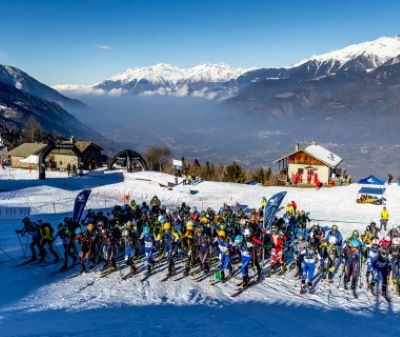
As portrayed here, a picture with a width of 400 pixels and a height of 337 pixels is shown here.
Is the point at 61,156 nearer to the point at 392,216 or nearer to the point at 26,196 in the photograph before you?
the point at 26,196

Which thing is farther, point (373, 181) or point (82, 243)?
point (373, 181)

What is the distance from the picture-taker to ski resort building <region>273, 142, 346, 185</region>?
176 ft

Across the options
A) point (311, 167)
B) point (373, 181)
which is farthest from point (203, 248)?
point (311, 167)

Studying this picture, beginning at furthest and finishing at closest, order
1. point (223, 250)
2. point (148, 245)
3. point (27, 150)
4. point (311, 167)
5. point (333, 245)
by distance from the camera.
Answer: point (27, 150)
point (311, 167)
point (333, 245)
point (148, 245)
point (223, 250)

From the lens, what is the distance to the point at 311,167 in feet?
180

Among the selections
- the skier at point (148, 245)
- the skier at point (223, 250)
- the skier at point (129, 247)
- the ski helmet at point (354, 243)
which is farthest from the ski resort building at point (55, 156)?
the ski helmet at point (354, 243)

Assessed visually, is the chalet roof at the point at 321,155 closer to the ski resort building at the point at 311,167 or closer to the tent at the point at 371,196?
the ski resort building at the point at 311,167

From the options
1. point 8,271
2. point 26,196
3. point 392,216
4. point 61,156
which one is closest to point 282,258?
point 8,271

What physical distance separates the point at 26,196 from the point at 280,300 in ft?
97.4

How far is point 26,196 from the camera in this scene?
37344 millimetres

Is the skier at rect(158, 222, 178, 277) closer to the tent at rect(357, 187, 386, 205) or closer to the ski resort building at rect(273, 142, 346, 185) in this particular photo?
the tent at rect(357, 187, 386, 205)

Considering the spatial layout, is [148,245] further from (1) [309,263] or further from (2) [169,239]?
(1) [309,263]

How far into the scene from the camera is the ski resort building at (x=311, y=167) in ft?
176

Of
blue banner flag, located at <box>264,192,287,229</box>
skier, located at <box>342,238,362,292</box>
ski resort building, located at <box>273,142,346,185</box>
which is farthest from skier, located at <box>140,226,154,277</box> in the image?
ski resort building, located at <box>273,142,346,185</box>
